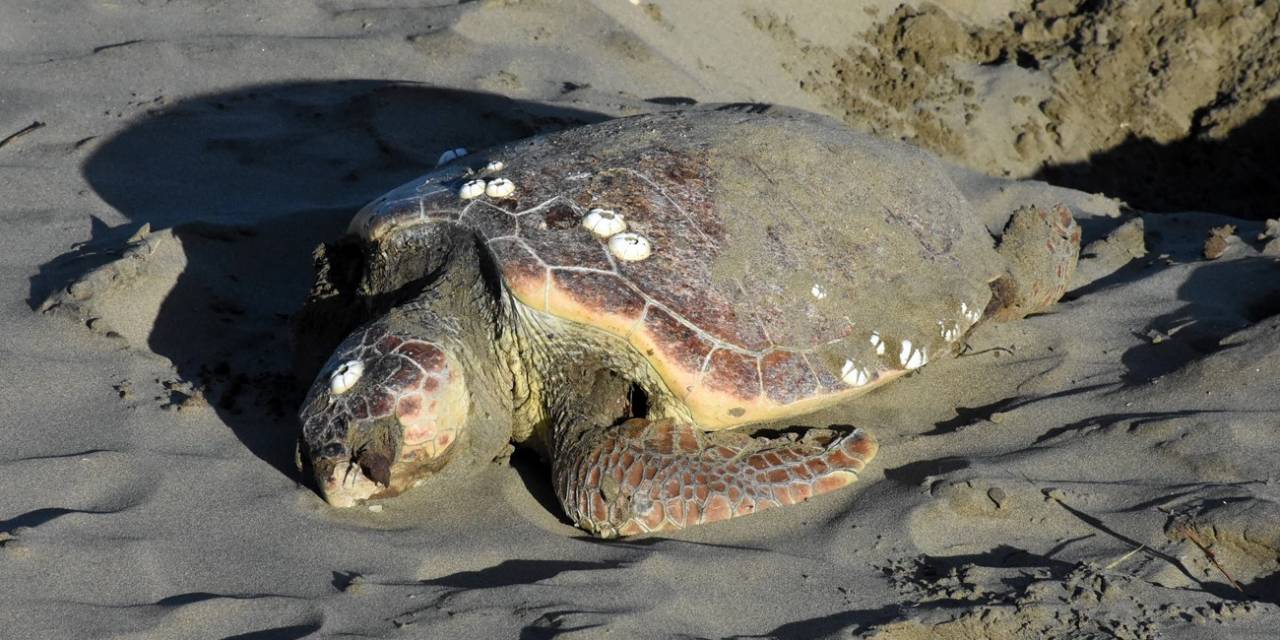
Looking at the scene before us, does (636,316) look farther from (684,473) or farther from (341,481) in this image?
(341,481)

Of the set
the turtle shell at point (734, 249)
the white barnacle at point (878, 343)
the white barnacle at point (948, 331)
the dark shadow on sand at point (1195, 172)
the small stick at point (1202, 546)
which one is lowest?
the dark shadow on sand at point (1195, 172)

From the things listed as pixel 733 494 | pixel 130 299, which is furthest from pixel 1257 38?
pixel 130 299

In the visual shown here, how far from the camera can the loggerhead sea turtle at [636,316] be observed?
3316mm

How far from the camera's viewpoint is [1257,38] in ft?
22.1

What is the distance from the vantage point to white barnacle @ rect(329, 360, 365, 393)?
327 cm

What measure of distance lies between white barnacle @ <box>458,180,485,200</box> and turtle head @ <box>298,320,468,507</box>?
1.82 ft

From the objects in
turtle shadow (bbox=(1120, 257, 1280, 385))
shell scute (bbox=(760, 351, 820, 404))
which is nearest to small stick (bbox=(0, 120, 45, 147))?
shell scute (bbox=(760, 351, 820, 404))

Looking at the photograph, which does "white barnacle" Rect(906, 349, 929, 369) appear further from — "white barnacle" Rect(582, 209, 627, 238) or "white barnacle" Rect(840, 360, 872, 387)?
"white barnacle" Rect(582, 209, 627, 238)

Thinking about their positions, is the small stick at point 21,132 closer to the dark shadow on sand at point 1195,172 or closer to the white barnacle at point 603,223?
the white barnacle at point 603,223

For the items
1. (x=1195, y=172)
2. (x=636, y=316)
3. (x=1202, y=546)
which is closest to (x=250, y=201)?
(x=636, y=316)

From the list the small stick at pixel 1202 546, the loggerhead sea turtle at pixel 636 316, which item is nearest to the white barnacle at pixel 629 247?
the loggerhead sea turtle at pixel 636 316

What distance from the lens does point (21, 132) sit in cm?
520

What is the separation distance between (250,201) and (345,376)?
6.78ft

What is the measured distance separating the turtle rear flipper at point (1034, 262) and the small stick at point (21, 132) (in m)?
4.31
